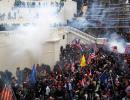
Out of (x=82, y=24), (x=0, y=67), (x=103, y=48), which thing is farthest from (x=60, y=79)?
(x=82, y=24)

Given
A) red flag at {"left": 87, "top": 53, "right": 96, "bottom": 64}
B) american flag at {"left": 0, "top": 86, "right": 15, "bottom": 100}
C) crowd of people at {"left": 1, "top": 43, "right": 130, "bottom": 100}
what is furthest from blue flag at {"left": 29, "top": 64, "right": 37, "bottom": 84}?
red flag at {"left": 87, "top": 53, "right": 96, "bottom": 64}

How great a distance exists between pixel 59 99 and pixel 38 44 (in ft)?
25.1

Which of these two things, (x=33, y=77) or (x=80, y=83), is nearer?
(x=80, y=83)

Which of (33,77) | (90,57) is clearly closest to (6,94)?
(33,77)

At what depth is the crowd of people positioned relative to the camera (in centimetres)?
1933

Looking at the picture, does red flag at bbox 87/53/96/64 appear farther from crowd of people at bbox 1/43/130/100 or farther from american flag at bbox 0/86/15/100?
american flag at bbox 0/86/15/100

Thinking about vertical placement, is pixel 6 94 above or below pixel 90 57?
above

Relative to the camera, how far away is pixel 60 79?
68.4ft

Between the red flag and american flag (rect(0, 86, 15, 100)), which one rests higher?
american flag (rect(0, 86, 15, 100))

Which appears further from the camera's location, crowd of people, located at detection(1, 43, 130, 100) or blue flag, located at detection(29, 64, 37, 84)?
blue flag, located at detection(29, 64, 37, 84)

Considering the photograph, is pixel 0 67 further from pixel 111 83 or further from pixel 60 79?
pixel 111 83

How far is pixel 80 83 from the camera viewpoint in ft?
66.9

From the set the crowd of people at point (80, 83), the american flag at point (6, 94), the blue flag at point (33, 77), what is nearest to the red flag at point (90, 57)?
the crowd of people at point (80, 83)

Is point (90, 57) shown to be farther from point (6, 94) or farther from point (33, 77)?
point (6, 94)
